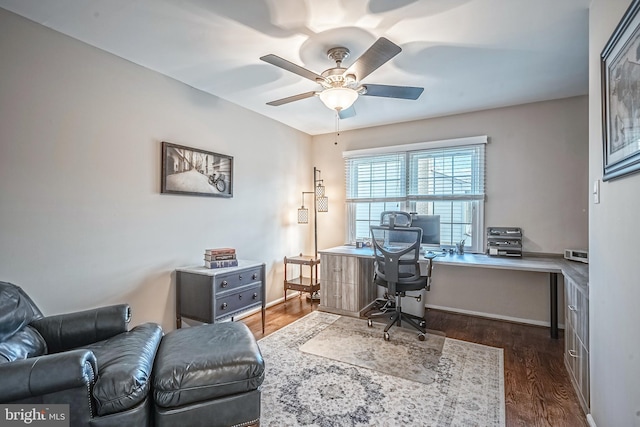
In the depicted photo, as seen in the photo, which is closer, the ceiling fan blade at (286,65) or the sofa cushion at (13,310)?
the sofa cushion at (13,310)

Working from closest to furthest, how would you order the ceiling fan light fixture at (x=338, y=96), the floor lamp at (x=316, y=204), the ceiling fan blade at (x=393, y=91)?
the ceiling fan light fixture at (x=338, y=96), the ceiling fan blade at (x=393, y=91), the floor lamp at (x=316, y=204)

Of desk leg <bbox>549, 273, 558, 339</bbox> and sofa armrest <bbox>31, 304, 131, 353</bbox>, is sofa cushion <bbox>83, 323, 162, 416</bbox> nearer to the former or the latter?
sofa armrest <bbox>31, 304, 131, 353</bbox>

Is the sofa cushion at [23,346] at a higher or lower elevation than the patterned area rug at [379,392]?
higher

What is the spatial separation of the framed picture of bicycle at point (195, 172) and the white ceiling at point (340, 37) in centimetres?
69

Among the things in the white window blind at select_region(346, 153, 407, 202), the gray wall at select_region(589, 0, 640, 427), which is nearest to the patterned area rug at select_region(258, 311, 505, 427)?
the gray wall at select_region(589, 0, 640, 427)

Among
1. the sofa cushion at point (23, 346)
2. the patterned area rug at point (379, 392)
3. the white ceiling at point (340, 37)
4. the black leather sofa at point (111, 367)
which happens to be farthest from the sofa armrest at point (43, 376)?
the white ceiling at point (340, 37)

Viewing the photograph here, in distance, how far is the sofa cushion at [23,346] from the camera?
1500mm

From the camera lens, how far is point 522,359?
261 cm

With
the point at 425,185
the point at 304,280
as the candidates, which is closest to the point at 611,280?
the point at 425,185

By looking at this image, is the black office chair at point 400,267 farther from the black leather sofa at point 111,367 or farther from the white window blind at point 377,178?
the black leather sofa at point 111,367

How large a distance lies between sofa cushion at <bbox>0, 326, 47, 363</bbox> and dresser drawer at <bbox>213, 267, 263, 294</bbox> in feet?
3.84

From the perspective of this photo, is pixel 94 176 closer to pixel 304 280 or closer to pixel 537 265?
pixel 304 280

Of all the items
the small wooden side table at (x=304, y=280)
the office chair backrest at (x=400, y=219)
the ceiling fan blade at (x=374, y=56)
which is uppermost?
the ceiling fan blade at (x=374, y=56)

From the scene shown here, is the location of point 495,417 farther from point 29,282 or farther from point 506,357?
point 29,282
